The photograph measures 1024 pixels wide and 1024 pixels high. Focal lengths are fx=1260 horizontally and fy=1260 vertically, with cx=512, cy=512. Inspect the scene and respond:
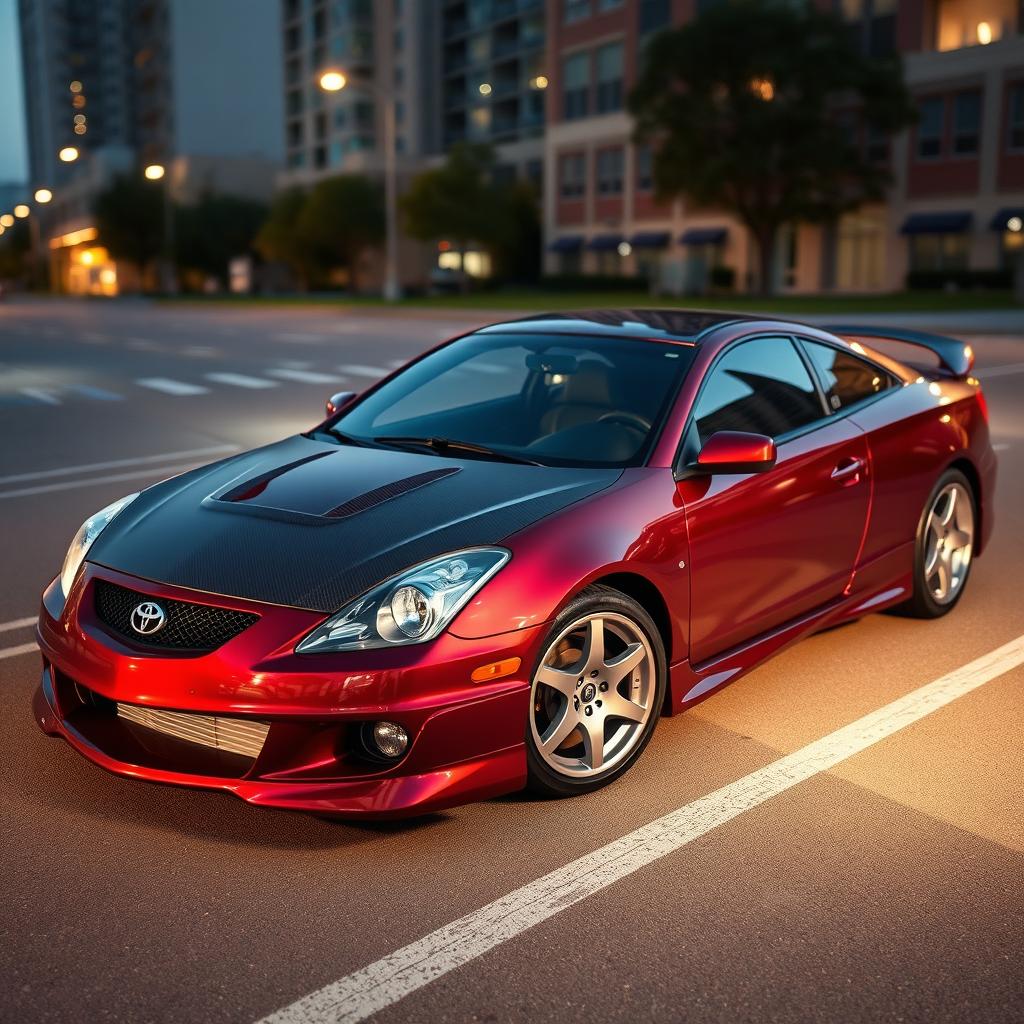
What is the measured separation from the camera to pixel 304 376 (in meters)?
19.0

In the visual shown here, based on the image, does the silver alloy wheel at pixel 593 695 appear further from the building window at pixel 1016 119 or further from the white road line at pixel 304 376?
the building window at pixel 1016 119

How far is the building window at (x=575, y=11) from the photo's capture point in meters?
68.0

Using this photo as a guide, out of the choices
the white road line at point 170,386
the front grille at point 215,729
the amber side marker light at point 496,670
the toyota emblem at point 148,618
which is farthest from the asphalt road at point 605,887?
the white road line at point 170,386

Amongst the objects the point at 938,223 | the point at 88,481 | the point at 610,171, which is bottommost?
the point at 88,481

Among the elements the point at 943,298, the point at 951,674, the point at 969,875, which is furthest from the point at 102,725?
the point at 943,298

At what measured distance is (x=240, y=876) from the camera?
3508 millimetres

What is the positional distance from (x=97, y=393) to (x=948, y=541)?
13.7 m

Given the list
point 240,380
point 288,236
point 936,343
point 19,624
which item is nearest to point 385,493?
point 19,624

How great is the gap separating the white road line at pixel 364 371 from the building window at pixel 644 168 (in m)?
48.1

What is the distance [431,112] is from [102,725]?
100 metres

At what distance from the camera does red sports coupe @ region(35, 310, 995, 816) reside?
11.5 ft

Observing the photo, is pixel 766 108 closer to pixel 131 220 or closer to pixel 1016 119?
pixel 1016 119

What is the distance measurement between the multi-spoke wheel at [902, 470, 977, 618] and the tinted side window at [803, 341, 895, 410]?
22.9 inches

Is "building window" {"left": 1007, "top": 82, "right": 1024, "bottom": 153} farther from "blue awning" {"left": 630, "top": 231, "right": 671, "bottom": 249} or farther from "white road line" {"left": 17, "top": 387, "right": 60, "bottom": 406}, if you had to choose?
"white road line" {"left": 17, "top": 387, "right": 60, "bottom": 406}
